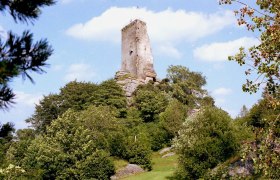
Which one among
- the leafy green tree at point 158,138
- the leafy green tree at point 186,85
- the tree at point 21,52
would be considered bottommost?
the tree at point 21,52

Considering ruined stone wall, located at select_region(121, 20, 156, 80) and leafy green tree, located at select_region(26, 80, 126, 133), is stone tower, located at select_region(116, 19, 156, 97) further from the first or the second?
leafy green tree, located at select_region(26, 80, 126, 133)

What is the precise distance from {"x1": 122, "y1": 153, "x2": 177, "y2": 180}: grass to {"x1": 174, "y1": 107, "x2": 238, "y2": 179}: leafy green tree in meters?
4.12

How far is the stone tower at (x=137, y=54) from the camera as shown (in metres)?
75.4

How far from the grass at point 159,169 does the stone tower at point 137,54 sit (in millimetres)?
26396

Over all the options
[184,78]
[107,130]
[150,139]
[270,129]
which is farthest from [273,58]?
[184,78]

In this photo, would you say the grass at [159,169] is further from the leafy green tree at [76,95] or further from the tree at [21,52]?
the tree at [21,52]

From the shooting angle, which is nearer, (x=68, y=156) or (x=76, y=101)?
(x=68, y=156)

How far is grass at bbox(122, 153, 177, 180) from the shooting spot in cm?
3734

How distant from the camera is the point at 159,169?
43.0m

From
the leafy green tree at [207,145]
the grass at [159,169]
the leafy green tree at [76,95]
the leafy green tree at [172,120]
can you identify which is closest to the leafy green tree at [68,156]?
the grass at [159,169]

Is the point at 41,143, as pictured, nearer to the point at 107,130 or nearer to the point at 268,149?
the point at 107,130

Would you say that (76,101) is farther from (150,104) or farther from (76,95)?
(150,104)

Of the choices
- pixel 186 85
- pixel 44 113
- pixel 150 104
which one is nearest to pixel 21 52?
pixel 150 104

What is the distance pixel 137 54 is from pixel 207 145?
4670 cm
